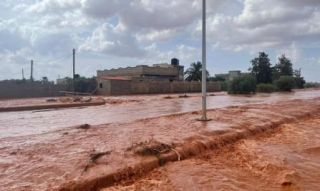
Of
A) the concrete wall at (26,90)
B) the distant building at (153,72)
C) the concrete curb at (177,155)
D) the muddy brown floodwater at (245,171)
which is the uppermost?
the distant building at (153,72)

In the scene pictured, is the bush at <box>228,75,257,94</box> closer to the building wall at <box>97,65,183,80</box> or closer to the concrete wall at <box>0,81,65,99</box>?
the building wall at <box>97,65,183,80</box>

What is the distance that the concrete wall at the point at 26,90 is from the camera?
44.8 m

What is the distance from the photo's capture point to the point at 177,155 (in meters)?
7.79

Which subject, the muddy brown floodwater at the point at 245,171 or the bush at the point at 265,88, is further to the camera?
the bush at the point at 265,88

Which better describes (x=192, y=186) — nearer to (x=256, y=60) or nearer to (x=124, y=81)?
(x=124, y=81)

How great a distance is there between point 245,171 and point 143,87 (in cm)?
4802

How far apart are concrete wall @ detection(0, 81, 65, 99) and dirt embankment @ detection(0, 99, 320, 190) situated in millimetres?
36501

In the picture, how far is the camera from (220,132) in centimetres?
1058

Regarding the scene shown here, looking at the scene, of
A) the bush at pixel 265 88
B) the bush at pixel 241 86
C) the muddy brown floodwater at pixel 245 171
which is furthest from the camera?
the bush at pixel 265 88

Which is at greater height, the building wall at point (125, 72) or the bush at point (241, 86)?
the building wall at point (125, 72)

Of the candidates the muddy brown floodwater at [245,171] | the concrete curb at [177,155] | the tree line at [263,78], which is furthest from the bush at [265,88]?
the muddy brown floodwater at [245,171]

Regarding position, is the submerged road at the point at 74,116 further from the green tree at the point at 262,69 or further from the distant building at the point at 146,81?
the green tree at the point at 262,69

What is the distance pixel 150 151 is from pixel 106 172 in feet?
4.66

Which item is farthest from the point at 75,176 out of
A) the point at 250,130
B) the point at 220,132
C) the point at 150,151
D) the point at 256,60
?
the point at 256,60
